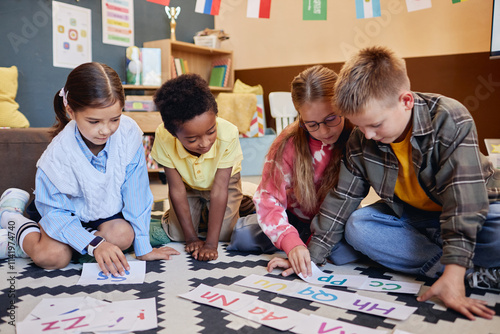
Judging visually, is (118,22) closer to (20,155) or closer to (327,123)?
(20,155)

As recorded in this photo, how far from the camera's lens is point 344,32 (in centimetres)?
359

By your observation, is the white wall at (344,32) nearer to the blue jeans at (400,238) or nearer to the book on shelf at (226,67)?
the book on shelf at (226,67)

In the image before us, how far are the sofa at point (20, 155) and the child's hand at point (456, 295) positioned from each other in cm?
182

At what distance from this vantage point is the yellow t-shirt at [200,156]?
1.53 m

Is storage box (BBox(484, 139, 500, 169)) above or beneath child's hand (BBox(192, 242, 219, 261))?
above

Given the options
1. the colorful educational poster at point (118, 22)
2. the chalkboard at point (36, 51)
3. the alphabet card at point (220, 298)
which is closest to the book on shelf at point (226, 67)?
the colorful educational poster at point (118, 22)

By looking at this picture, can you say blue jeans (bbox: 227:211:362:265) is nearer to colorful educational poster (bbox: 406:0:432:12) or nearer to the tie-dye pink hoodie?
the tie-dye pink hoodie

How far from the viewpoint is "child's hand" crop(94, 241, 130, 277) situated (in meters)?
1.22

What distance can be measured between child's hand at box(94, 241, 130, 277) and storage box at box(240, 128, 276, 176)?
2445 millimetres

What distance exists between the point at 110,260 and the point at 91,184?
0.81 feet

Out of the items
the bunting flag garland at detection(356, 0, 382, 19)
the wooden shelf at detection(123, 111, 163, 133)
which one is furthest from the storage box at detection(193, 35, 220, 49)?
the bunting flag garland at detection(356, 0, 382, 19)

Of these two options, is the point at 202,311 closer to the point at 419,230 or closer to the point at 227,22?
the point at 419,230

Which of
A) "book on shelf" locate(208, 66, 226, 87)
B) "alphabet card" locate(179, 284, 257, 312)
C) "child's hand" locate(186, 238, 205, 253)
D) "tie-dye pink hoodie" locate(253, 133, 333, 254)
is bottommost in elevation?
"child's hand" locate(186, 238, 205, 253)

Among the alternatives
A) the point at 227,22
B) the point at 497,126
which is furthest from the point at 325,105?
the point at 227,22
